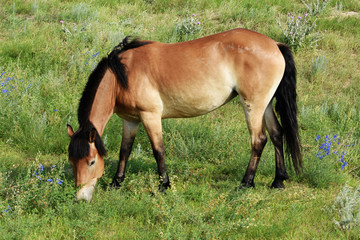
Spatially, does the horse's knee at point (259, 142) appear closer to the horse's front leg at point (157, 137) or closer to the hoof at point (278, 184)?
the hoof at point (278, 184)

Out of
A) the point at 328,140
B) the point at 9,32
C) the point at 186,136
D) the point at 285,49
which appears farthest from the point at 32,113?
the point at 328,140

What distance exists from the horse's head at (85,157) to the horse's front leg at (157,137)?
648mm

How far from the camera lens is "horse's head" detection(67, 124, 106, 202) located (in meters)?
4.65

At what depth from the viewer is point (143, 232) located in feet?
13.8

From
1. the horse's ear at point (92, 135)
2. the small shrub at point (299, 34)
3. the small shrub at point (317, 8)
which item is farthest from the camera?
the small shrub at point (317, 8)

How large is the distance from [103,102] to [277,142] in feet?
7.53

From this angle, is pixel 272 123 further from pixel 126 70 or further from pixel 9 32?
pixel 9 32

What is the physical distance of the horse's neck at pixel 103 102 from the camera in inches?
198

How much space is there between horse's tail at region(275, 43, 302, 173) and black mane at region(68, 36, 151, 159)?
1949mm

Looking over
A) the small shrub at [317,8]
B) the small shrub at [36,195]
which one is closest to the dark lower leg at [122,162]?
the small shrub at [36,195]

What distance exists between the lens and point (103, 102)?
16.6ft

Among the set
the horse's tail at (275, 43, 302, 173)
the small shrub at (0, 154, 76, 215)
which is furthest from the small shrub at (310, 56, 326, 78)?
the small shrub at (0, 154, 76, 215)

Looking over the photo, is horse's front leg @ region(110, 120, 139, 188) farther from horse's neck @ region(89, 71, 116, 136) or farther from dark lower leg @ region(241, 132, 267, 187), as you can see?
dark lower leg @ region(241, 132, 267, 187)

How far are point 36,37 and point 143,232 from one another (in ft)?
20.9
